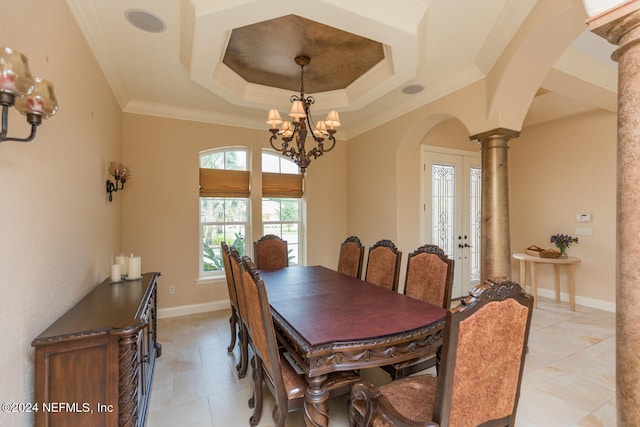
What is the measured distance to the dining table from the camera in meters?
1.52

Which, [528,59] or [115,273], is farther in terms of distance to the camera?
[115,273]

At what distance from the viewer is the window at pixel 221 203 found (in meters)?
4.46

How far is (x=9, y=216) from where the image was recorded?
4.28 ft

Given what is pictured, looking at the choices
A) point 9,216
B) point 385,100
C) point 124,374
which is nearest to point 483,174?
point 385,100

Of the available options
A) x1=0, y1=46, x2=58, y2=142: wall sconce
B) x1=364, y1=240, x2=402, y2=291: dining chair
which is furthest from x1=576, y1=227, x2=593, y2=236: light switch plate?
x1=0, y1=46, x2=58, y2=142: wall sconce

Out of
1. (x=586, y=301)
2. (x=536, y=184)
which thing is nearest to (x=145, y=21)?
(x=536, y=184)

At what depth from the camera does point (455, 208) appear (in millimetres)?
4859

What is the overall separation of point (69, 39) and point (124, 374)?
221 centimetres

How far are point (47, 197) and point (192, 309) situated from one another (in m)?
3.03

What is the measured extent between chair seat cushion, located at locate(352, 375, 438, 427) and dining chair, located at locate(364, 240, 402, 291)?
4.26 ft

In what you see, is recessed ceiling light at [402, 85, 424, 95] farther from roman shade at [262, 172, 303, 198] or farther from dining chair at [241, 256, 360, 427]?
dining chair at [241, 256, 360, 427]

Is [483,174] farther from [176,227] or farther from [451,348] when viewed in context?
[176,227]

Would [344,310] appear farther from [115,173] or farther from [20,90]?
[115,173]

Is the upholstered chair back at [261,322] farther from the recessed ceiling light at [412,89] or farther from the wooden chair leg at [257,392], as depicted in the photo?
the recessed ceiling light at [412,89]
